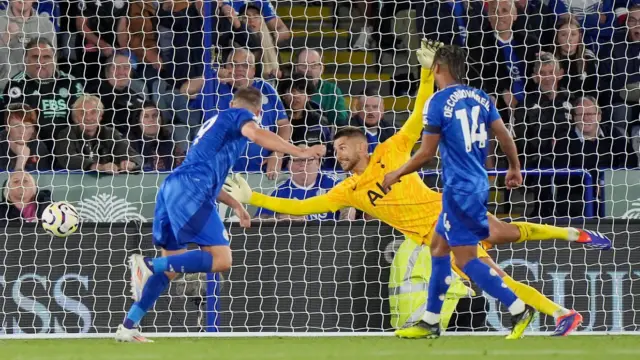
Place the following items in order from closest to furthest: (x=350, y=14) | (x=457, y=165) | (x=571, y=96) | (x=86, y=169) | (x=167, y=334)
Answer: (x=457, y=165) < (x=167, y=334) < (x=86, y=169) < (x=571, y=96) < (x=350, y=14)

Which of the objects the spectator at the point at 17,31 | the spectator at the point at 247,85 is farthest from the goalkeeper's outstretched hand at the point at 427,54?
the spectator at the point at 17,31

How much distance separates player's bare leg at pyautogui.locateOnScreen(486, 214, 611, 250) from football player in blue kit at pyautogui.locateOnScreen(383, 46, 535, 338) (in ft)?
1.84

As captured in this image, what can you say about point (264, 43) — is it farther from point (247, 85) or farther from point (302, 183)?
point (302, 183)

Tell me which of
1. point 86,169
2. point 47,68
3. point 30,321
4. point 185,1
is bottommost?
point 30,321

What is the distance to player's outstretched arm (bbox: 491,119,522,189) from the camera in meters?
7.30

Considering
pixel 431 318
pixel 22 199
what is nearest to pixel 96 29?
pixel 22 199

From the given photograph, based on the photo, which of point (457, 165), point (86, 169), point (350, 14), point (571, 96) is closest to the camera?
point (457, 165)

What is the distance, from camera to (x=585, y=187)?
32.6 feet

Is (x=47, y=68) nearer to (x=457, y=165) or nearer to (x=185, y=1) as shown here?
(x=185, y=1)

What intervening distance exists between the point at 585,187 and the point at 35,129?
4297 millimetres

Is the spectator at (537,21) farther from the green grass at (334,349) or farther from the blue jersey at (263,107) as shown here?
the green grass at (334,349)

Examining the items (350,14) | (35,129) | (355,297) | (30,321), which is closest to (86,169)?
(35,129)

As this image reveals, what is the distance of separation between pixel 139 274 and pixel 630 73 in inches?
191

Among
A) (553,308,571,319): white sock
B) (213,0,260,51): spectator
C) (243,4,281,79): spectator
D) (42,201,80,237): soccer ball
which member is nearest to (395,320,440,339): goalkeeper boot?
(553,308,571,319): white sock
